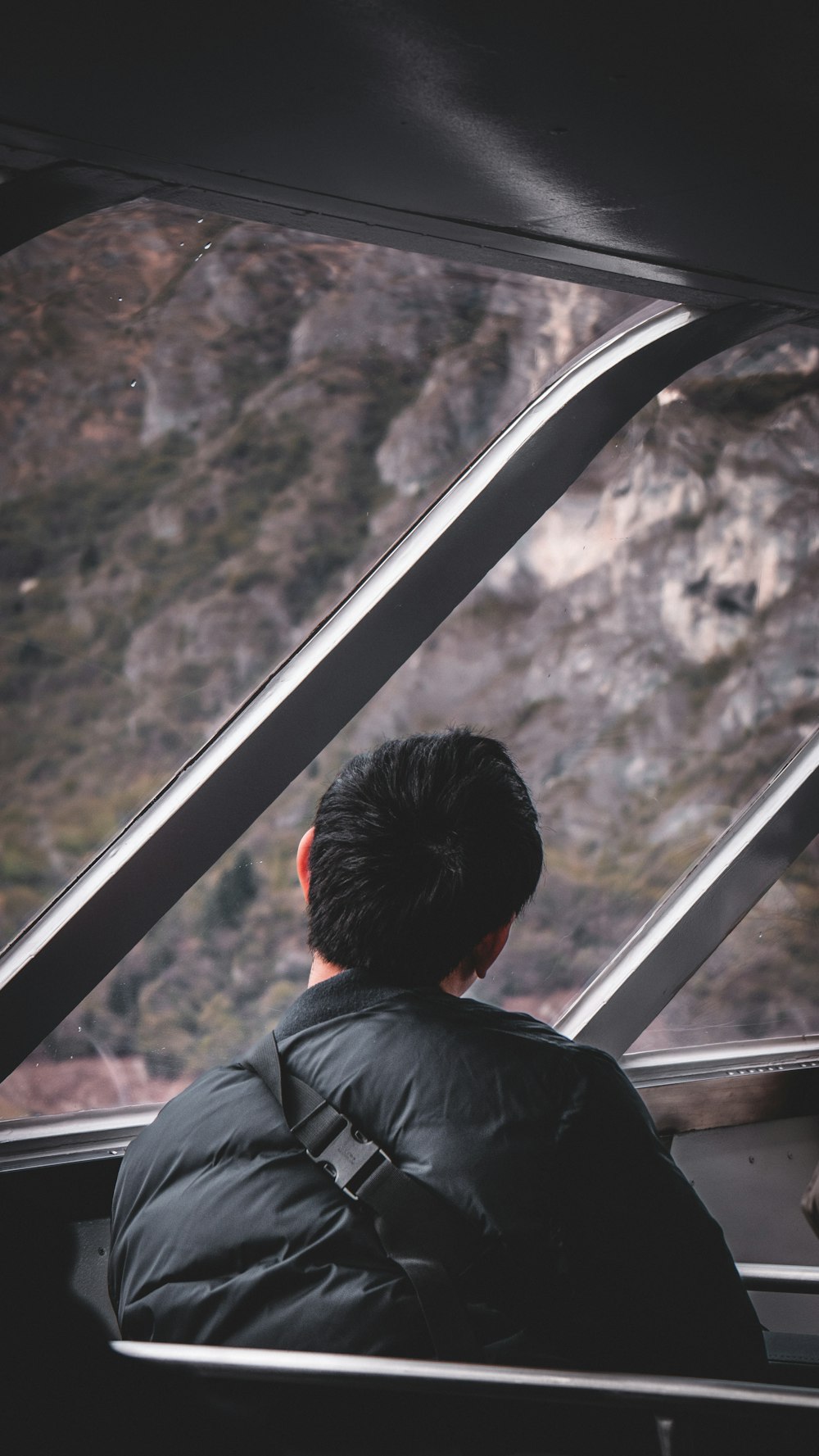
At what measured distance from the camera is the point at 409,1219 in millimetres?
1083

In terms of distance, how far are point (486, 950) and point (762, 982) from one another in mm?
2043

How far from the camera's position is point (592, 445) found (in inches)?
95.3

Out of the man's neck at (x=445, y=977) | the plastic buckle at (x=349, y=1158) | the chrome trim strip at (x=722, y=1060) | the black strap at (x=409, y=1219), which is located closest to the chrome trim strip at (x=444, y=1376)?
the black strap at (x=409, y=1219)

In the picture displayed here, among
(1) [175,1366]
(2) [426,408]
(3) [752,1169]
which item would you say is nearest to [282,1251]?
(1) [175,1366]

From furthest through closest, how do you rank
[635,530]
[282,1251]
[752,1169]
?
1. [635,530]
2. [752,1169]
3. [282,1251]

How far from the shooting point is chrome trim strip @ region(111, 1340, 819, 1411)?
1.01 m

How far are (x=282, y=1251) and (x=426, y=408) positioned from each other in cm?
180

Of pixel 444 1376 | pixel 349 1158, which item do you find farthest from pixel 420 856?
pixel 444 1376

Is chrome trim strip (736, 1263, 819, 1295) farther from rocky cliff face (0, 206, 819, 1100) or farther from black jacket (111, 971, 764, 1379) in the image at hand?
rocky cliff face (0, 206, 819, 1100)

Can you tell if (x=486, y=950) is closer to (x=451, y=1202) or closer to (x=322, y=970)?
(x=322, y=970)

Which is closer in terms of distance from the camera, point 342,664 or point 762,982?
point 342,664

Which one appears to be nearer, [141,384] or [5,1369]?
[5,1369]

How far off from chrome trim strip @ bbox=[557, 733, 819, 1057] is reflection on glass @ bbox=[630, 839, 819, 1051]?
62 millimetres

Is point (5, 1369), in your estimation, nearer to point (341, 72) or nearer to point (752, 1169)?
point (341, 72)
